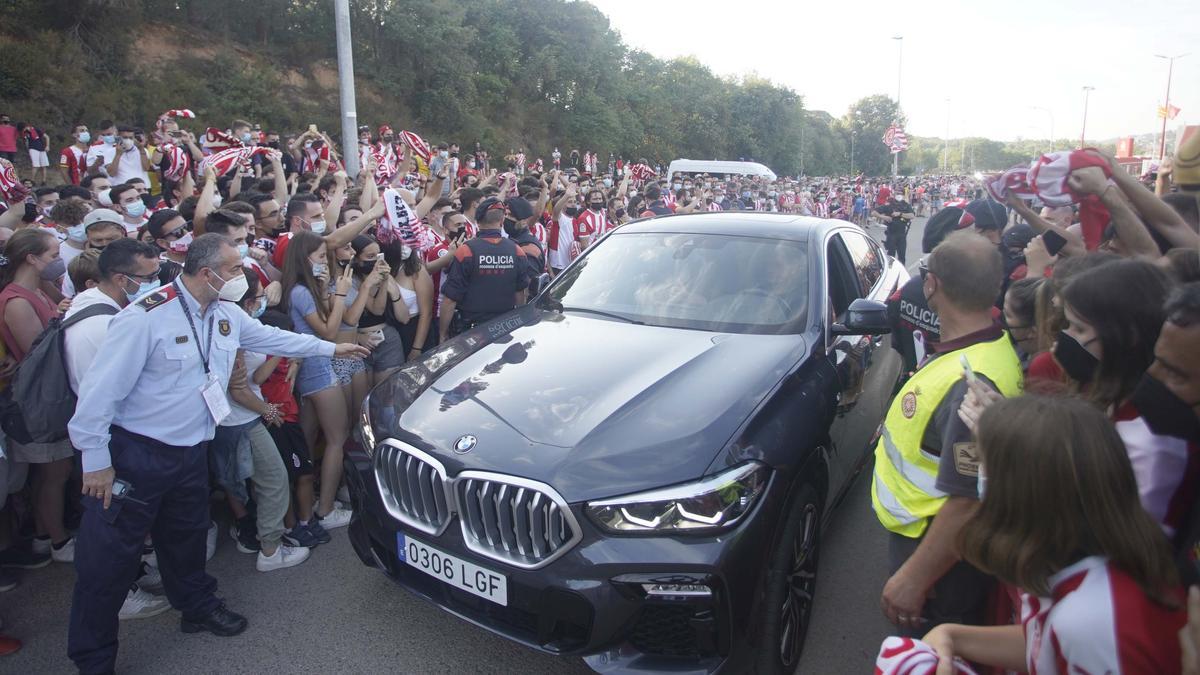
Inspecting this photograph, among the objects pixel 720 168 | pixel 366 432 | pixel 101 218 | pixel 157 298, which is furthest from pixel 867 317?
pixel 720 168

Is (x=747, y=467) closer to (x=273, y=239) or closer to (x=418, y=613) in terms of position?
(x=418, y=613)

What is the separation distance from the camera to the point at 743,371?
10.1ft

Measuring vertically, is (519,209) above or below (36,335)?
above

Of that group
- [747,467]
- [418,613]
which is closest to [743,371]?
[747,467]

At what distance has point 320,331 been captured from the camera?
4.20 m

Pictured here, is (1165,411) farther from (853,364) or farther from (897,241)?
(897,241)

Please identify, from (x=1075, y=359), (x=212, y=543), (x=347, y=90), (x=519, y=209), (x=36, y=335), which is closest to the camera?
(x=1075, y=359)

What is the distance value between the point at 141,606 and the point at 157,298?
5.24 ft

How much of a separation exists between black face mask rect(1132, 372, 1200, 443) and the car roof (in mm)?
2435

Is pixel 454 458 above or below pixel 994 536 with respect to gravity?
below

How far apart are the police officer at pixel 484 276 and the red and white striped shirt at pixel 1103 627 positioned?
4.48m

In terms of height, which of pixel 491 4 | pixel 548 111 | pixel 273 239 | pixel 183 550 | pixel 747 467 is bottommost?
pixel 183 550

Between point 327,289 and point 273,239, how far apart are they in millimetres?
1547

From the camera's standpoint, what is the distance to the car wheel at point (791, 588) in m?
2.64
